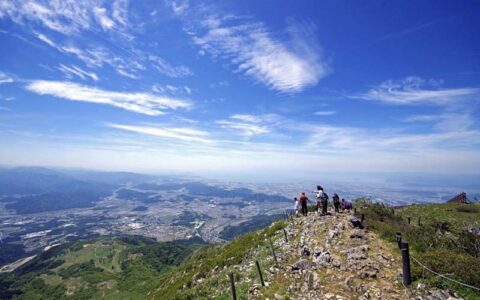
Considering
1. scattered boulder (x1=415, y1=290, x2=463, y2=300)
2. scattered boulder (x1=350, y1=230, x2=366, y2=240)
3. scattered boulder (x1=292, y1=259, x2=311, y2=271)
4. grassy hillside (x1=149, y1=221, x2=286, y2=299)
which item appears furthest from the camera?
scattered boulder (x1=350, y1=230, x2=366, y2=240)

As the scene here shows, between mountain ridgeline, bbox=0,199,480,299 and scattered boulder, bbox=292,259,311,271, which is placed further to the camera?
scattered boulder, bbox=292,259,311,271

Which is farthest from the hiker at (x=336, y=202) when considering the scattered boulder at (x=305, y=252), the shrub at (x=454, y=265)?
the shrub at (x=454, y=265)

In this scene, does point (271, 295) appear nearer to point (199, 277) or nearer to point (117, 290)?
point (199, 277)

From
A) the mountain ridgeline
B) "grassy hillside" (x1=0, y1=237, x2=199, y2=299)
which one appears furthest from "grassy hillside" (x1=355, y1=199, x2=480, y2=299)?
"grassy hillside" (x1=0, y1=237, x2=199, y2=299)

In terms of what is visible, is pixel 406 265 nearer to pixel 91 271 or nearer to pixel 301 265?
pixel 301 265

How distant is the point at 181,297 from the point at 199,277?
4682 mm

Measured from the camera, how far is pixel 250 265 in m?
22.7

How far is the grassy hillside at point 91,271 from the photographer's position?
120038 millimetres

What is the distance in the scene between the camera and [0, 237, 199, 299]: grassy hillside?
120m

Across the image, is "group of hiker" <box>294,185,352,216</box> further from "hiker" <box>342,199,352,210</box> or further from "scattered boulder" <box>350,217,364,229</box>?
"scattered boulder" <box>350,217,364,229</box>

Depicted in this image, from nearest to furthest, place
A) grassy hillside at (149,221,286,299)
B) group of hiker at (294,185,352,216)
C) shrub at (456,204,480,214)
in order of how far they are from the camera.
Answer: grassy hillside at (149,221,286,299) → group of hiker at (294,185,352,216) → shrub at (456,204,480,214)

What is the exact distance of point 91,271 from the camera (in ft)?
483

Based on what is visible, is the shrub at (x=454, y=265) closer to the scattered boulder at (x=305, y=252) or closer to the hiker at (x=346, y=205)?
the scattered boulder at (x=305, y=252)

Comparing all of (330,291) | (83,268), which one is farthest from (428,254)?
(83,268)
